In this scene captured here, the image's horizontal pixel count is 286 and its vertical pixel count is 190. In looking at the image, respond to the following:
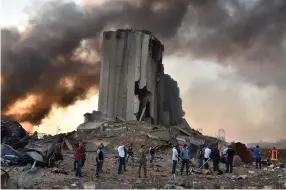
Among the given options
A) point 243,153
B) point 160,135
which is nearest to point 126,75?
point 160,135

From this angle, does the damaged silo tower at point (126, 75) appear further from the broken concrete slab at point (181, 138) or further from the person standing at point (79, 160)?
the person standing at point (79, 160)

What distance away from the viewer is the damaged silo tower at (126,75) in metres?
37.0

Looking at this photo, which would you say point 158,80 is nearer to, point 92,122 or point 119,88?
point 119,88

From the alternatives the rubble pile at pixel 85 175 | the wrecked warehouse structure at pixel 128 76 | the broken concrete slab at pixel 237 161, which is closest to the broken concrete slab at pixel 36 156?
the rubble pile at pixel 85 175

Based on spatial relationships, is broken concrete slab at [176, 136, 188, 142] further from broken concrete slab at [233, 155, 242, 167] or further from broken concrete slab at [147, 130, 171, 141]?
broken concrete slab at [233, 155, 242, 167]

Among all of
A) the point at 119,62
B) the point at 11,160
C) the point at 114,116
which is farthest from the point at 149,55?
the point at 11,160

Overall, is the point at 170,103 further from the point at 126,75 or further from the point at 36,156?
the point at 36,156

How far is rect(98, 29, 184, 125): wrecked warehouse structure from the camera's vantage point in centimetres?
3697

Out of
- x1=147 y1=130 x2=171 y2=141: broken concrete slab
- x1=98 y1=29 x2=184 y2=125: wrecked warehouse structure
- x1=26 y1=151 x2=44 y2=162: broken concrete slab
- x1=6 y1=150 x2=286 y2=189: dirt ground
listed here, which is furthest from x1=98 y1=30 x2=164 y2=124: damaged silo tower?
x1=26 y1=151 x2=44 y2=162: broken concrete slab

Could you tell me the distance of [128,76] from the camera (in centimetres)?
3722

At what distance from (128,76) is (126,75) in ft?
0.80

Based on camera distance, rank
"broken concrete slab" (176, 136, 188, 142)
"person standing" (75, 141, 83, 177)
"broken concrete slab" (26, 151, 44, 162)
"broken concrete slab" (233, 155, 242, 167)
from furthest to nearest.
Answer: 1. "broken concrete slab" (176, 136, 188, 142)
2. "broken concrete slab" (233, 155, 242, 167)
3. "broken concrete slab" (26, 151, 44, 162)
4. "person standing" (75, 141, 83, 177)

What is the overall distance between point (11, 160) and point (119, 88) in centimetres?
2299

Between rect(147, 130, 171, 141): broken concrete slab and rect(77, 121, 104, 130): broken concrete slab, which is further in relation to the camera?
rect(77, 121, 104, 130): broken concrete slab
